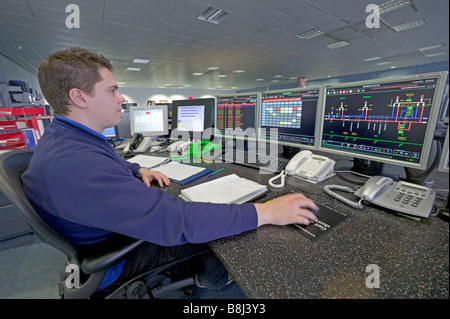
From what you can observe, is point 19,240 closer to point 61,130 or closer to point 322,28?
point 61,130

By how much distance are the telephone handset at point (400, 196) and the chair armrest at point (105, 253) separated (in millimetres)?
848

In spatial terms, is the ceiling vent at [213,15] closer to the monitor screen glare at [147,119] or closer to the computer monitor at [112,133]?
the monitor screen glare at [147,119]

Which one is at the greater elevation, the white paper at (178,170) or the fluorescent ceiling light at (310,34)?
the fluorescent ceiling light at (310,34)

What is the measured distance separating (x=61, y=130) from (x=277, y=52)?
652cm

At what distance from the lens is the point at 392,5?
3508mm

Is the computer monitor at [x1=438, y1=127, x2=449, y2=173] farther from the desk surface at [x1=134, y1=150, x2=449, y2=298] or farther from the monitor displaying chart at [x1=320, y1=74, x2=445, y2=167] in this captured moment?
the monitor displaying chart at [x1=320, y1=74, x2=445, y2=167]

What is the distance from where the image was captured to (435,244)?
1.81 feet

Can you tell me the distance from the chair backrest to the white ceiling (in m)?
3.08

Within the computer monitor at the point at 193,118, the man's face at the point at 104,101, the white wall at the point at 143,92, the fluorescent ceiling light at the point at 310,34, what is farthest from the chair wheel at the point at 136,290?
the white wall at the point at 143,92

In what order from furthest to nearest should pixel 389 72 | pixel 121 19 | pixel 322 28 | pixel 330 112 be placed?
1. pixel 389 72
2. pixel 322 28
3. pixel 121 19
4. pixel 330 112

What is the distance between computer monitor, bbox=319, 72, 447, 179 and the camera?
0.79 meters

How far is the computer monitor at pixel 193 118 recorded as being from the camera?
1694 mm

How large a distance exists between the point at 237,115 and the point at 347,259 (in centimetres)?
122

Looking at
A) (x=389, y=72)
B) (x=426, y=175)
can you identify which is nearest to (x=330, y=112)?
(x=426, y=175)
